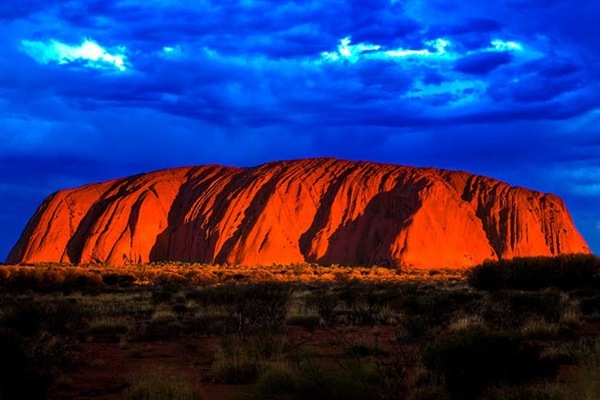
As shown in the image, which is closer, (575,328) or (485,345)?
(485,345)

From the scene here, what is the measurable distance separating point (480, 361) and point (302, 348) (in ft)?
14.2

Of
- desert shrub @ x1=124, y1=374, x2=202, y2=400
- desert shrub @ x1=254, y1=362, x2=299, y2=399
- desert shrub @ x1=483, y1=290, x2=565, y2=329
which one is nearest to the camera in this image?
desert shrub @ x1=124, y1=374, x2=202, y2=400

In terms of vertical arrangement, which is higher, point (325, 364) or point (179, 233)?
point (179, 233)

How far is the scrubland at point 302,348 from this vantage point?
7695 mm

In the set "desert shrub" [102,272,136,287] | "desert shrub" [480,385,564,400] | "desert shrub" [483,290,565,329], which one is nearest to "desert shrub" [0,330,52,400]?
"desert shrub" [480,385,564,400]

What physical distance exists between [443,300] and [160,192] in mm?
65476

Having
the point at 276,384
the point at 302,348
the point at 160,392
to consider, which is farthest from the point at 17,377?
the point at 302,348

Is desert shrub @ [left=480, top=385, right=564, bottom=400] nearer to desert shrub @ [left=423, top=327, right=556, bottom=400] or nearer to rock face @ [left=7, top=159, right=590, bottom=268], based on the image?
desert shrub @ [left=423, top=327, right=556, bottom=400]

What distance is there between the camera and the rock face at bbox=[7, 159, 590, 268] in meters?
70.2

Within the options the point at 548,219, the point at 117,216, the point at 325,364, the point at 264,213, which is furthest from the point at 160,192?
the point at 325,364

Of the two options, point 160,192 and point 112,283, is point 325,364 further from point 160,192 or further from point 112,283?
point 160,192

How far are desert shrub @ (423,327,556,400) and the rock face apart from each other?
5887 centimetres

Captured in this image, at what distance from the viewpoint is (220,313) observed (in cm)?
1752

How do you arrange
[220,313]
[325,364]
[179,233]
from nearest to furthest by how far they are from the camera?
[325,364] → [220,313] → [179,233]
